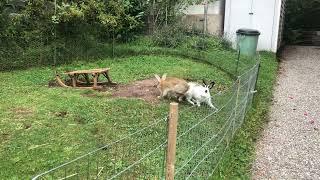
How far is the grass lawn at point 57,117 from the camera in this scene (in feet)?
20.5

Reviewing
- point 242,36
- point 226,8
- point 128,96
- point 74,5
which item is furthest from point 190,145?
point 226,8

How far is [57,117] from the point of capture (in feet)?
26.3

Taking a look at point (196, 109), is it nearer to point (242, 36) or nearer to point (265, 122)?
point (265, 122)

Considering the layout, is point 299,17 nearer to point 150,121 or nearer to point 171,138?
point 150,121

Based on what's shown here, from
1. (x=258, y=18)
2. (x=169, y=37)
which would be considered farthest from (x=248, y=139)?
(x=258, y=18)

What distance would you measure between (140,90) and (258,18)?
25.8 feet

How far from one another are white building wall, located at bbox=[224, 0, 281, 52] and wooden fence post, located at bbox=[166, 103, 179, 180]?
41.0 ft

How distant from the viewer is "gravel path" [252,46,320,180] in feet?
21.9

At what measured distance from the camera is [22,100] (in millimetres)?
9172

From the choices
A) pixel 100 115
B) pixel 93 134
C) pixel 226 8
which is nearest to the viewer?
pixel 93 134

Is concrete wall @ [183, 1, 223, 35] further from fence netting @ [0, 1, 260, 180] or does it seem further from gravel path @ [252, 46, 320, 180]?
gravel path @ [252, 46, 320, 180]

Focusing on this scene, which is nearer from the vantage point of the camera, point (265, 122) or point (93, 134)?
point (93, 134)

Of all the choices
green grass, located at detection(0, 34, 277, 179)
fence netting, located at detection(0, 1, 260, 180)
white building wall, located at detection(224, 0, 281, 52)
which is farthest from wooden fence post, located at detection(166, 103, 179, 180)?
white building wall, located at detection(224, 0, 281, 52)

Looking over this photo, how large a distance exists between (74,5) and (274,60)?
6482 millimetres
